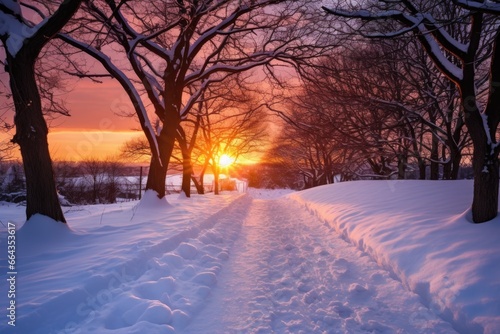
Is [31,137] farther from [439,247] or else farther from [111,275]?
[439,247]

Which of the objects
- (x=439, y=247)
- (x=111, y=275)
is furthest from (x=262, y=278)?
(x=439, y=247)

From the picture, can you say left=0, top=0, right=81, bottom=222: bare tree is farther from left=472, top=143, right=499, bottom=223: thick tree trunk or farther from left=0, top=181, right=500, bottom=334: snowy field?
left=472, top=143, right=499, bottom=223: thick tree trunk

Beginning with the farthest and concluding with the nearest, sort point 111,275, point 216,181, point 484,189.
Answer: point 216,181, point 484,189, point 111,275

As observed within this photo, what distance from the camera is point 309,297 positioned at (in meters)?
3.41

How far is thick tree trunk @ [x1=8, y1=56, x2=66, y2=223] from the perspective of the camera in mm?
5062

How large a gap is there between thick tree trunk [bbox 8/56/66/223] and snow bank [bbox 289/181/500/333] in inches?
244

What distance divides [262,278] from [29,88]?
17.9ft

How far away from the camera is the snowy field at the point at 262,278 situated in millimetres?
2721

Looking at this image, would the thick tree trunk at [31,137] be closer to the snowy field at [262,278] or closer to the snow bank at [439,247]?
the snowy field at [262,278]

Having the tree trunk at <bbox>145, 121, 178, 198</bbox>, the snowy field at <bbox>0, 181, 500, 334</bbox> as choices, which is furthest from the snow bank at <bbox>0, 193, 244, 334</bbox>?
the tree trunk at <bbox>145, 121, 178, 198</bbox>

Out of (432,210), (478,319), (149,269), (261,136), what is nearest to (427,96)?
(432,210)

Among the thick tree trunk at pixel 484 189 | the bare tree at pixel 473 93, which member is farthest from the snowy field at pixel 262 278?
the bare tree at pixel 473 93

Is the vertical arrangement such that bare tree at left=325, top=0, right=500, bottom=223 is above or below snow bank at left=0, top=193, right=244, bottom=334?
above

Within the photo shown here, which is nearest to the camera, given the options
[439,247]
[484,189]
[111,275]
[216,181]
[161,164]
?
[111,275]
